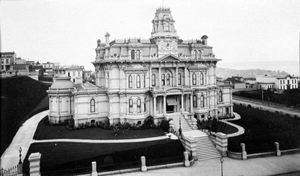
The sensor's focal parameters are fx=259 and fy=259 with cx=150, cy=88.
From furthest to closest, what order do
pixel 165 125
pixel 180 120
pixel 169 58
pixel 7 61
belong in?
1. pixel 7 61
2. pixel 169 58
3. pixel 165 125
4. pixel 180 120

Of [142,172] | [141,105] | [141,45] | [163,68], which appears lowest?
[142,172]

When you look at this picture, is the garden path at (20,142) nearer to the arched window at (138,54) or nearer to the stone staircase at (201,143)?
the stone staircase at (201,143)

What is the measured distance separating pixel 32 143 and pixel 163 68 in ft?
70.7

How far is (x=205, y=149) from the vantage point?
29719 mm

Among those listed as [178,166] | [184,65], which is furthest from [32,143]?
[184,65]

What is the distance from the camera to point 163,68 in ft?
135

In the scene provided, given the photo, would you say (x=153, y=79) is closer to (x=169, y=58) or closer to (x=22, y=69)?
(x=169, y=58)

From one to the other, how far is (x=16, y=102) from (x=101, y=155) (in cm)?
2221

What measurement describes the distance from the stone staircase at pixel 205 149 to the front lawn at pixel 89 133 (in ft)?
20.9

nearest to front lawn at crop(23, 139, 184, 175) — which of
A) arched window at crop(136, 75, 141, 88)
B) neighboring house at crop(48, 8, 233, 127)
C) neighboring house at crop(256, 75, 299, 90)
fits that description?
neighboring house at crop(48, 8, 233, 127)

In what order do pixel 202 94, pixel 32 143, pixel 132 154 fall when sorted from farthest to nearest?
pixel 202 94, pixel 32 143, pixel 132 154

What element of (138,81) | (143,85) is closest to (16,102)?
(138,81)

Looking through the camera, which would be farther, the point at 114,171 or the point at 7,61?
the point at 7,61

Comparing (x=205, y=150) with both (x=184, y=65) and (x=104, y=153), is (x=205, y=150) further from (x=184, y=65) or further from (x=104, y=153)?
(x=184, y=65)
